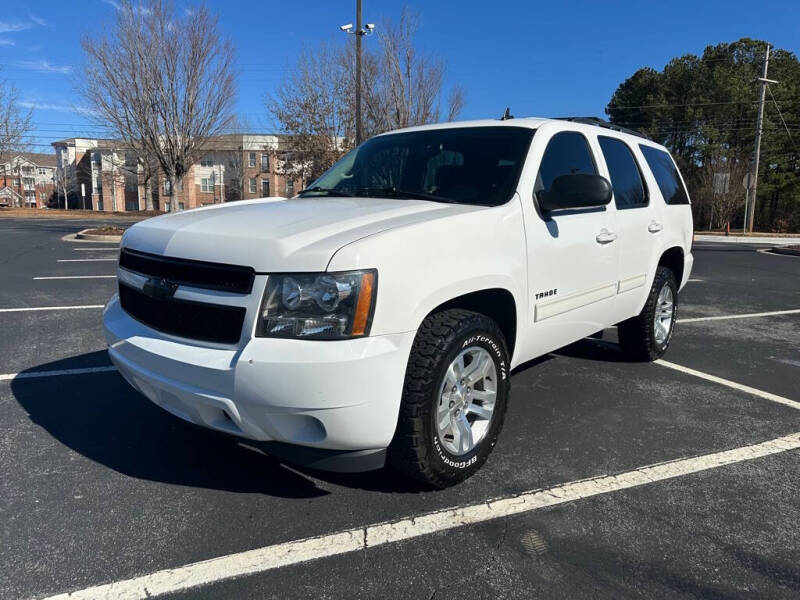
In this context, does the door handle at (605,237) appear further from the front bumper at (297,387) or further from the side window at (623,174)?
the front bumper at (297,387)

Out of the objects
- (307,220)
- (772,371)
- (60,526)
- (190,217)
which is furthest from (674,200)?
(60,526)

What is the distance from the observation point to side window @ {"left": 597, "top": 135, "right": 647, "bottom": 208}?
4.31m

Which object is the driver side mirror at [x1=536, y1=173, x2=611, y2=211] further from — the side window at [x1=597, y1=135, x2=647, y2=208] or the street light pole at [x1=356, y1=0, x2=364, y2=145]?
the street light pole at [x1=356, y1=0, x2=364, y2=145]

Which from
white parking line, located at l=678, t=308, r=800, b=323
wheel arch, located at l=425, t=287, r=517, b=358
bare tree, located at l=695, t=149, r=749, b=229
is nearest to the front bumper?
wheel arch, located at l=425, t=287, r=517, b=358

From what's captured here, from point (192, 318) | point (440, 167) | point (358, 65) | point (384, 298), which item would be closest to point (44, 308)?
point (192, 318)

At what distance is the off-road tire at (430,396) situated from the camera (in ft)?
8.36

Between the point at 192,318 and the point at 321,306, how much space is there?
66cm

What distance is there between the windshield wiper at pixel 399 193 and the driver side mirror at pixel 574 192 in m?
0.55

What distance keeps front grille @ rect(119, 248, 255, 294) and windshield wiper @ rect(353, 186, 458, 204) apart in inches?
51.6

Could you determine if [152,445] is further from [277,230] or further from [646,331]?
[646,331]

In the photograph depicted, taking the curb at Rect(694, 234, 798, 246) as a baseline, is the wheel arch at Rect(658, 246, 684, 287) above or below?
above

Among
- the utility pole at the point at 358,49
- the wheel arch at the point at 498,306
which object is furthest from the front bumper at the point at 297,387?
the utility pole at the point at 358,49

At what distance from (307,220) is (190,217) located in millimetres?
770

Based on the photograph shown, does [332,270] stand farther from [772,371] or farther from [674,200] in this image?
[772,371]
